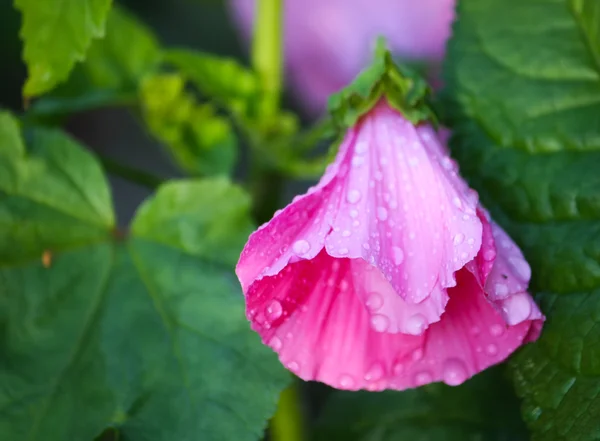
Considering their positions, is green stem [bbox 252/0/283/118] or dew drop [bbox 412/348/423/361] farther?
green stem [bbox 252/0/283/118]

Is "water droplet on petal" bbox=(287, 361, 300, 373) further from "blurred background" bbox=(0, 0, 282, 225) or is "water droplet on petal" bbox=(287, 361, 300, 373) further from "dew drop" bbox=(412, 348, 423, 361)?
"blurred background" bbox=(0, 0, 282, 225)

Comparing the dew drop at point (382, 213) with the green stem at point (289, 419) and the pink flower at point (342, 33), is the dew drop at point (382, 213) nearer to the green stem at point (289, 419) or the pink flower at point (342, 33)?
the green stem at point (289, 419)

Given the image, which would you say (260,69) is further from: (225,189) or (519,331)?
(519,331)

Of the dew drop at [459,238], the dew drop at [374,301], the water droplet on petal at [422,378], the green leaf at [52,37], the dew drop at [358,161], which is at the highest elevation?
the green leaf at [52,37]

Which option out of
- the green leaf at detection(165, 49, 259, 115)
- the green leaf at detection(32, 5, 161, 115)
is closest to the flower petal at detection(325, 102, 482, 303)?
the green leaf at detection(165, 49, 259, 115)

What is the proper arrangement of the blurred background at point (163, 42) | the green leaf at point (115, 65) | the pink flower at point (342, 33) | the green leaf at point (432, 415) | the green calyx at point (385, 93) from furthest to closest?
the blurred background at point (163, 42) < the pink flower at point (342, 33) < the green leaf at point (115, 65) < the green leaf at point (432, 415) < the green calyx at point (385, 93)

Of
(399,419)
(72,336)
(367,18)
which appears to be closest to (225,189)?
(72,336)

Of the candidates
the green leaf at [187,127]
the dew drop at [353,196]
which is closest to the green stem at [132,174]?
the green leaf at [187,127]
